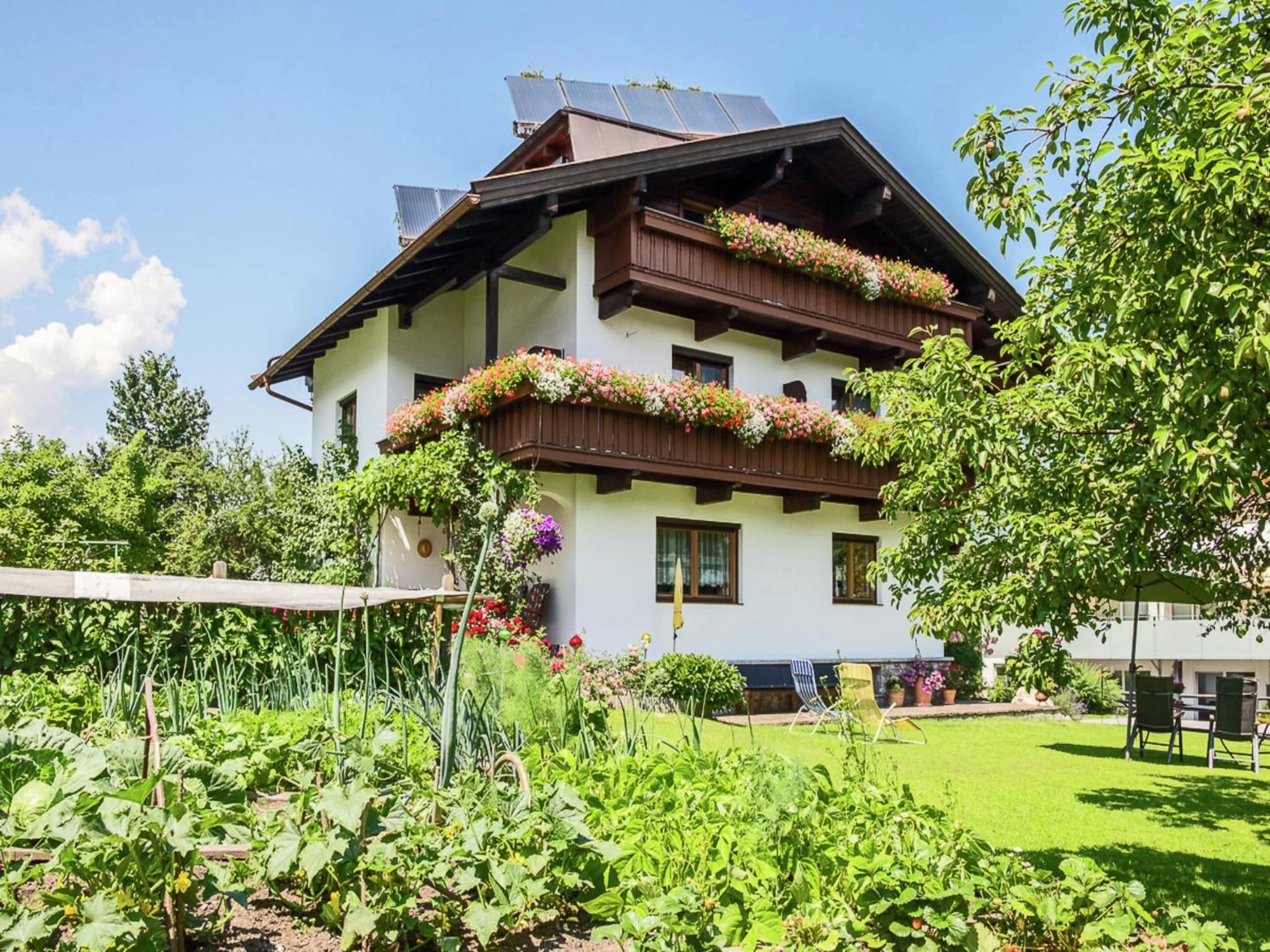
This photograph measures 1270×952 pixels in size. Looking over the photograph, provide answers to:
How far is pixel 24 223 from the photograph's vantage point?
7.84 metres

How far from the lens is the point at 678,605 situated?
44.0 feet

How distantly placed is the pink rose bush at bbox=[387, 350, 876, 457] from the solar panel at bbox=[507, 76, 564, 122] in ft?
16.6

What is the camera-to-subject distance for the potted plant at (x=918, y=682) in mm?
16812

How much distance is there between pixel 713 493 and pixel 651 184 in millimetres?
4549

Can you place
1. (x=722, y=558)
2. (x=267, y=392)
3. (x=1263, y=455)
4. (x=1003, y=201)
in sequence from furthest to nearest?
1. (x=267, y=392)
2. (x=722, y=558)
3. (x=1003, y=201)
4. (x=1263, y=455)

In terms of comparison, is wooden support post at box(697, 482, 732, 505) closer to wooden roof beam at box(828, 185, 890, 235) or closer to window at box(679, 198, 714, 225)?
window at box(679, 198, 714, 225)

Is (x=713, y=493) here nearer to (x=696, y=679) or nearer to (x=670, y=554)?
(x=670, y=554)

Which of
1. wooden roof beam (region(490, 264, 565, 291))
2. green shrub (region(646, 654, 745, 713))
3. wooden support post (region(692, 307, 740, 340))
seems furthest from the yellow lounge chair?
wooden roof beam (region(490, 264, 565, 291))

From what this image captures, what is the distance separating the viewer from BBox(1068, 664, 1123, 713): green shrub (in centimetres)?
1989

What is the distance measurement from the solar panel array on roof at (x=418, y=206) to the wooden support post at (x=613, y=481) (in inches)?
240

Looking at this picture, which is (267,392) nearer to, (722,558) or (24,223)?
(722,558)

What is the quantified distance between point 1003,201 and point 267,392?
17199mm

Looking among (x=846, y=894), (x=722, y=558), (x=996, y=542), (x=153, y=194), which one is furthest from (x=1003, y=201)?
(x=722, y=558)

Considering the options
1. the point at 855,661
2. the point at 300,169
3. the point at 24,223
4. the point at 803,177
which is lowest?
the point at 855,661
